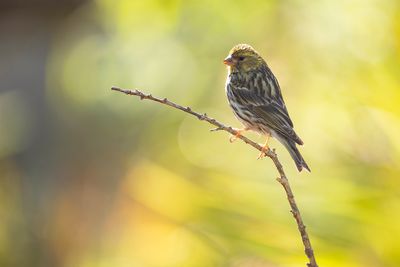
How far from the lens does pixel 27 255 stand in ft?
28.6

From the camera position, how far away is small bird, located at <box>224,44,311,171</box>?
4355 mm

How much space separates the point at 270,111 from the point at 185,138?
304 centimetres

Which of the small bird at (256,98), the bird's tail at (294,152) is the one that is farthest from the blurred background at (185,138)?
the bird's tail at (294,152)

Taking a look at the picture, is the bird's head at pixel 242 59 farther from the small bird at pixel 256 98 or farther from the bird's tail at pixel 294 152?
the bird's tail at pixel 294 152

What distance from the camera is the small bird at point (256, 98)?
4.36 m

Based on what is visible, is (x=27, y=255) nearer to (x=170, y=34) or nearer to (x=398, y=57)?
(x=170, y=34)

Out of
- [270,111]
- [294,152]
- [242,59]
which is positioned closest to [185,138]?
[242,59]

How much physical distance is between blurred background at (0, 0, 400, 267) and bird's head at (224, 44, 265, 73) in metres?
1.14

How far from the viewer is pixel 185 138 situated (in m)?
7.48

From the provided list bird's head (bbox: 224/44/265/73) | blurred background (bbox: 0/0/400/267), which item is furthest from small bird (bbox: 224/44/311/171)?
blurred background (bbox: 0/0/400/267)

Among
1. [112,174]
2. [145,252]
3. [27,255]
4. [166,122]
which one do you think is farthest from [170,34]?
[27,255]

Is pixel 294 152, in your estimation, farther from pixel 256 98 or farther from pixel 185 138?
pixel 185 138

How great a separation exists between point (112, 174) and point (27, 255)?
116 centimetres

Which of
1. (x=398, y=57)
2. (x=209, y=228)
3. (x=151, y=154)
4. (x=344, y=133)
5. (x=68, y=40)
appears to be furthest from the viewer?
(x=68, y=40)
